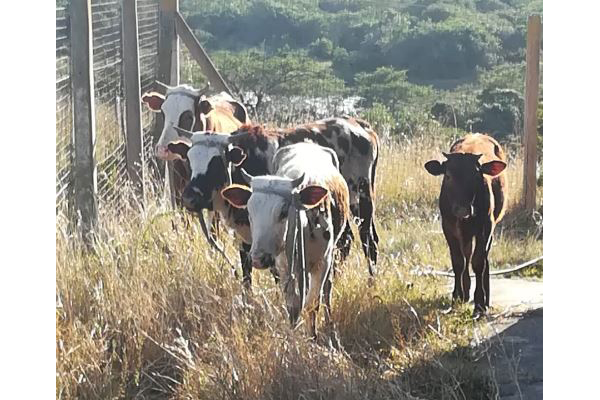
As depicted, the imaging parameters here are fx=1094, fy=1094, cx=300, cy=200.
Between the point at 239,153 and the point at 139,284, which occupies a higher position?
→ the point at 239,153

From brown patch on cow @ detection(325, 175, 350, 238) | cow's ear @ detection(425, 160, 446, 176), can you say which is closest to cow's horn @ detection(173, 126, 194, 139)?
brown patch on cow @ detection(325, 175, 350, 238)

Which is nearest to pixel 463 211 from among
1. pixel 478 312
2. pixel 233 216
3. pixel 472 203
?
pixel 472 203

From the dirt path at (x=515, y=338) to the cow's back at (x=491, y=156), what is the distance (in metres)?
0.25

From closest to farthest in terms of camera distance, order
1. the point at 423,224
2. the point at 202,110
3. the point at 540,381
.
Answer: the point at 540,381 → the point at 423,224 → the point at 202,110

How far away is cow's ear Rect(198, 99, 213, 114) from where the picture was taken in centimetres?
396

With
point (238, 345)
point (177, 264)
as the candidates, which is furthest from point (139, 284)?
point (238, 345)

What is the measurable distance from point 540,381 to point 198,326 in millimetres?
1151

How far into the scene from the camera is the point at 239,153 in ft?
12.3

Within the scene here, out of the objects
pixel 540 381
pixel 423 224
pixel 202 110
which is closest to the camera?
pixel 540 381

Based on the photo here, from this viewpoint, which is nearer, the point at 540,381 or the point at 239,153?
the point at 540,381

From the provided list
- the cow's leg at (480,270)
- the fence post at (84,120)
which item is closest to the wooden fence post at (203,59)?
the fence post at (84,120)

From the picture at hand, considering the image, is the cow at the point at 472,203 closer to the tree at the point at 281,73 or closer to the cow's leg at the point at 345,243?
the cow's leg at the point at 345,243

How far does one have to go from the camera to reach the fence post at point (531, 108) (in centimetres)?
356
